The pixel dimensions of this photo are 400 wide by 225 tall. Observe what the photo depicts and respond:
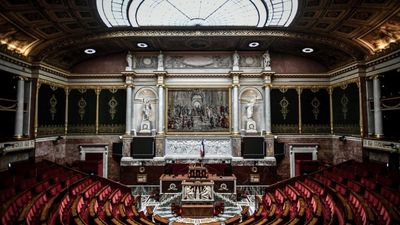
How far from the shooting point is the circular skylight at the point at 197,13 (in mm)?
11883

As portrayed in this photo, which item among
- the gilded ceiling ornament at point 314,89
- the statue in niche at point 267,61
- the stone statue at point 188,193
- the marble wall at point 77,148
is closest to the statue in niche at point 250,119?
the statue in niche at point 267,61

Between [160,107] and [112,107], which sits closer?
[160,107]

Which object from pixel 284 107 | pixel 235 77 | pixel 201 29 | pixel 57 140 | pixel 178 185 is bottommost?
pixel 178 185

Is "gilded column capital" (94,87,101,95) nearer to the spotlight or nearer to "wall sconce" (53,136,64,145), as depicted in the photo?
"wall sconce" (53,136,64,145)

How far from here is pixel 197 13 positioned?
12.9m

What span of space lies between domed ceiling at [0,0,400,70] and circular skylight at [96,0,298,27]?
A: 1.8 inches

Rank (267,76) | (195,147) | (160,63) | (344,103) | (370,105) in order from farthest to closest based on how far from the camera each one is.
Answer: (160,63) → (267,76) → (195,147) → (344,103) → (370,105)

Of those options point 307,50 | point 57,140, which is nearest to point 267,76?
point 307,50

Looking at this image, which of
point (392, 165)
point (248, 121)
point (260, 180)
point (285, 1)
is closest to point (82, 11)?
point (285, 1)

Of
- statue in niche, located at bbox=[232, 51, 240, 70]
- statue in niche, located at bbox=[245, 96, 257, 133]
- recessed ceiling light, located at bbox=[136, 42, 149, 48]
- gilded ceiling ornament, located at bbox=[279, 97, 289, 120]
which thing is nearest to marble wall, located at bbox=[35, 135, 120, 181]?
recessed ceiling light, located at bbox=[136, 42, 149, 48]

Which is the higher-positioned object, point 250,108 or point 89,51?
point 89,51

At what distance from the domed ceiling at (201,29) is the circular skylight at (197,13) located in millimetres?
46

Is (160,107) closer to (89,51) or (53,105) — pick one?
(89,51)

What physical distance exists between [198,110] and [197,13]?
6.18 meters
